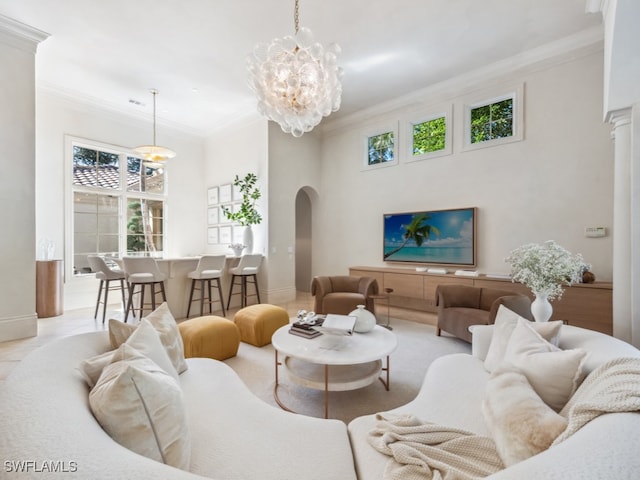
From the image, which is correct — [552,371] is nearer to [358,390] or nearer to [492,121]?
[358,390]

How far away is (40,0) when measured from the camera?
3.20m

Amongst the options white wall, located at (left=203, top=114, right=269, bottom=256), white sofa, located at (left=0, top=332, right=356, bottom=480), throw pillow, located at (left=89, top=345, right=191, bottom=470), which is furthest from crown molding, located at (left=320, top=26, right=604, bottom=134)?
throw pillow, located at (left=89, top=345, right=191, bottom=470)

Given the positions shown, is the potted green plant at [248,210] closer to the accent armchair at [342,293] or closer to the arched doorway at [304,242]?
the arched doorway at [304,242]

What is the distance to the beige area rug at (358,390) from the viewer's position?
2236 millimetres

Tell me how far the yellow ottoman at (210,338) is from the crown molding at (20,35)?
4.02m

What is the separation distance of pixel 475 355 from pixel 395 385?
2.48 ft

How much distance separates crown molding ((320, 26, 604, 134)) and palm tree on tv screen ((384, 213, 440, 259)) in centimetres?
206

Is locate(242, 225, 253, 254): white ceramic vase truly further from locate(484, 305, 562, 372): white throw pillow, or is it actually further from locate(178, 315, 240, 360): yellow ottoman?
locate(484, 305, 562, 372): white throw pillow

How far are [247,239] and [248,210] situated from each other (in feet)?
1.83

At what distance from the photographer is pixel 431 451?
1.11 metres

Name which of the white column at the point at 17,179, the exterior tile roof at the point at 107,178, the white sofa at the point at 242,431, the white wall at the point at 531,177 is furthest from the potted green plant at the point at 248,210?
the white sofa at the point at 242,431

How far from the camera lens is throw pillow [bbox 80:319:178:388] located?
1144 millimetres

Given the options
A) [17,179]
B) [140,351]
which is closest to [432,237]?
[140,351]

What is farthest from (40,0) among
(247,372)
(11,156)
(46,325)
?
(247,372)
